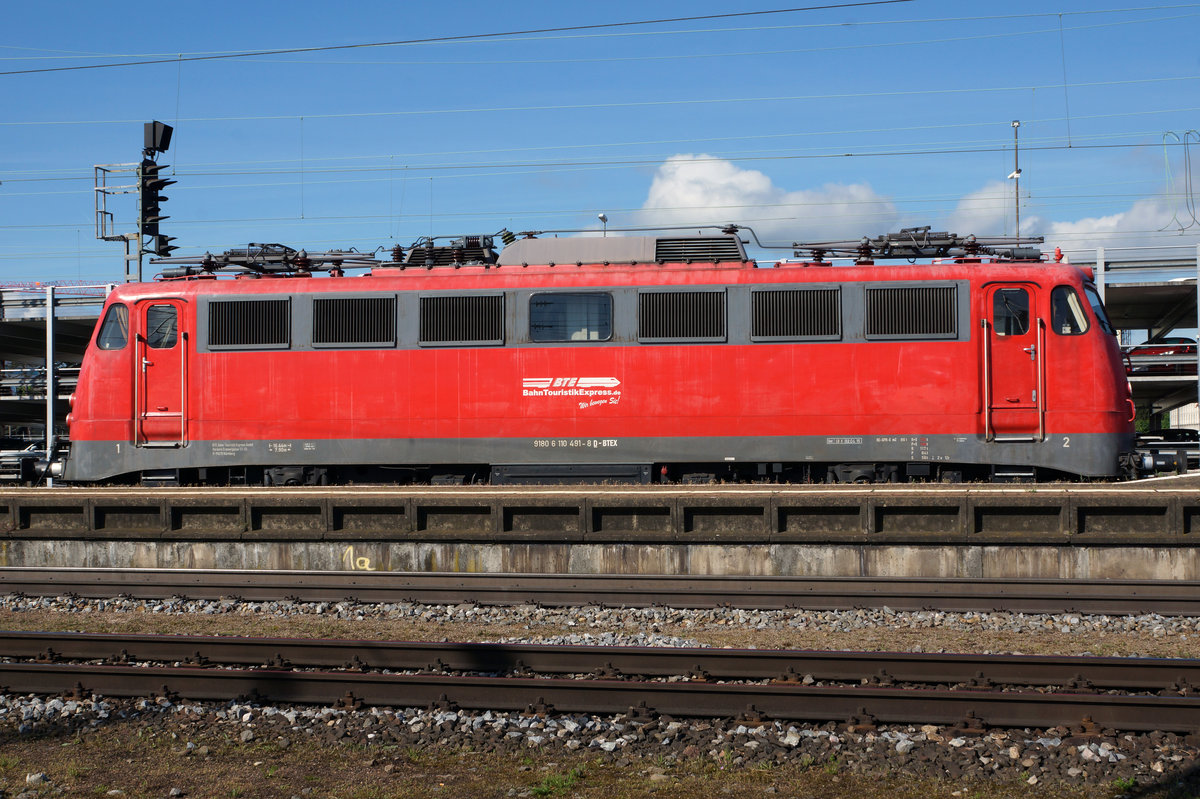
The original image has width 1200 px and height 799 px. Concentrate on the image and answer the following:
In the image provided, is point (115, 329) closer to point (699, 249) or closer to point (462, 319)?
point (462, 319)

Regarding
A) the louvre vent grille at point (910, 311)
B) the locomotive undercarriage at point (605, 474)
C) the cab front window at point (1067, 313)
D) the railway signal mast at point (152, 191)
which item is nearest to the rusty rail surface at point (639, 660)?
the locomotive undercarriage at point (605, 474)

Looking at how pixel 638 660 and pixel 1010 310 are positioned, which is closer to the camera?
pixel 638 660

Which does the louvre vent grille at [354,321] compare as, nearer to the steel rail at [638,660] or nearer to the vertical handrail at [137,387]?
the vertical handrail at [137,387]

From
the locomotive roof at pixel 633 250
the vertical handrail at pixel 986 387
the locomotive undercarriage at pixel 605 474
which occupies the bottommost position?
the locomotive undercarriage at pixel 605 474

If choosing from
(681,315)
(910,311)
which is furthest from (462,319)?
(910,311)

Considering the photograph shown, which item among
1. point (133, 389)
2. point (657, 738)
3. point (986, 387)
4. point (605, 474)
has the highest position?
point (133, 389)

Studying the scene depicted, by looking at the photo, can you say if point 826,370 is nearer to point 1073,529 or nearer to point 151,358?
point 1073,529

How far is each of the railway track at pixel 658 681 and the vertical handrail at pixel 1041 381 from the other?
→ 8904 millimetres

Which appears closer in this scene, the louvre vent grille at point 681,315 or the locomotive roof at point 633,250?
the louvre vent grille at point 681,315

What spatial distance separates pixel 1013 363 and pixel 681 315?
530cm

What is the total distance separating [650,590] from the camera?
38.4ft

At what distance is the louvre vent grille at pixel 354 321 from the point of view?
56.3ft

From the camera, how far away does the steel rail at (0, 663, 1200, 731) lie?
6.90m

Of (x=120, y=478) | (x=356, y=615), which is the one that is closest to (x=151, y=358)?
(x=120, y=478)
